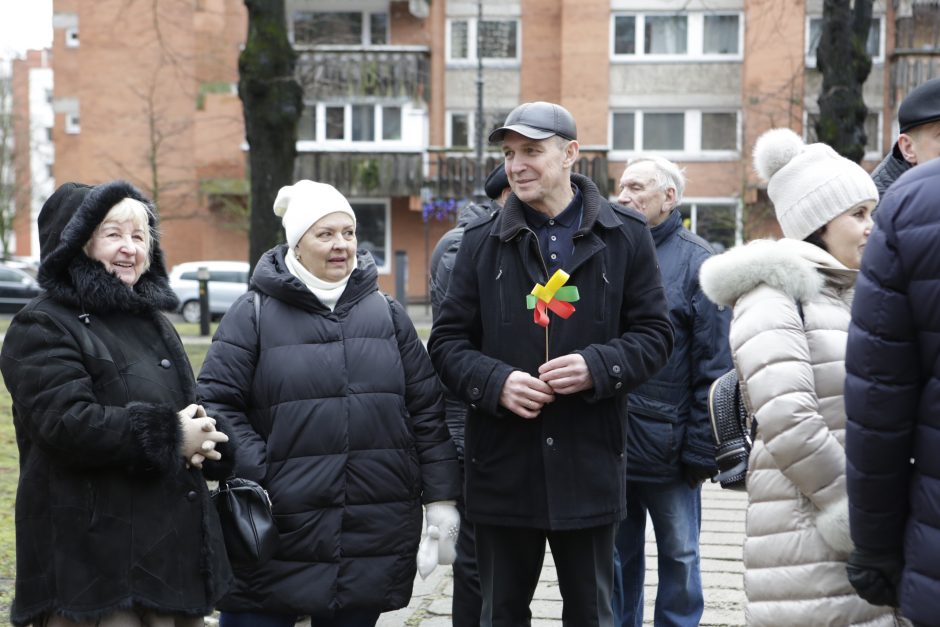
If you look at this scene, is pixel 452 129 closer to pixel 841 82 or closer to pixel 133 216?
pixel 841 82

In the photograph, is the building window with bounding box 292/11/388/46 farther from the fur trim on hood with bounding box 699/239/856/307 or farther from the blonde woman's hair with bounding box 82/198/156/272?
the fur trim on hood with bounding box 699/239/856/307

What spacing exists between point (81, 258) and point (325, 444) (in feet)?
3.30

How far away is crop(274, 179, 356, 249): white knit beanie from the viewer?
14.3ft

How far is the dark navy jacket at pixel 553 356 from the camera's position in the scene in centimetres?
409

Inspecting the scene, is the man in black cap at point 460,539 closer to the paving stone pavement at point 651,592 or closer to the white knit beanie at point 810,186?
the paving stone pavement at point 651,592

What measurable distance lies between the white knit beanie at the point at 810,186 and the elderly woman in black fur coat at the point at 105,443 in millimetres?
1965

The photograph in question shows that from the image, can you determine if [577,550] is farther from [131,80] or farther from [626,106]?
[131,80]

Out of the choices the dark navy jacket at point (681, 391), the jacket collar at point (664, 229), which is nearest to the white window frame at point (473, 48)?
the jacket collar at point (664, 229)

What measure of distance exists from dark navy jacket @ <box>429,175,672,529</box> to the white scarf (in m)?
0.39

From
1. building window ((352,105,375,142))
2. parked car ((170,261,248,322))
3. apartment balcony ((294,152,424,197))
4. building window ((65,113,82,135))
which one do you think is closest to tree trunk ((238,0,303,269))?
parked car ((170,261,248,322))

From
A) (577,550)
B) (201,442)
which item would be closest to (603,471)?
(577,550)

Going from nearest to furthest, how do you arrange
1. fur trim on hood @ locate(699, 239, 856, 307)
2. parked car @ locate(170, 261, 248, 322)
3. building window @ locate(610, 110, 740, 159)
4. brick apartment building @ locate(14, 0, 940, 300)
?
1. fur trim on hood @ locate(699, 239, 856, 307)
2. parked car @ locate(170, 261, 248, 322)
3. brick apartment building @ locate(14, 0, 940, 300)
4. building window @ locate(610, 110, 740, 159)

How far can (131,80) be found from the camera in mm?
43312

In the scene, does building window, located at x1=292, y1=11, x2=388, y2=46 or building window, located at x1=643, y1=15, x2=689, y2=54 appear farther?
building window, located at x1=292, y1=11, x2=388, y2=46
